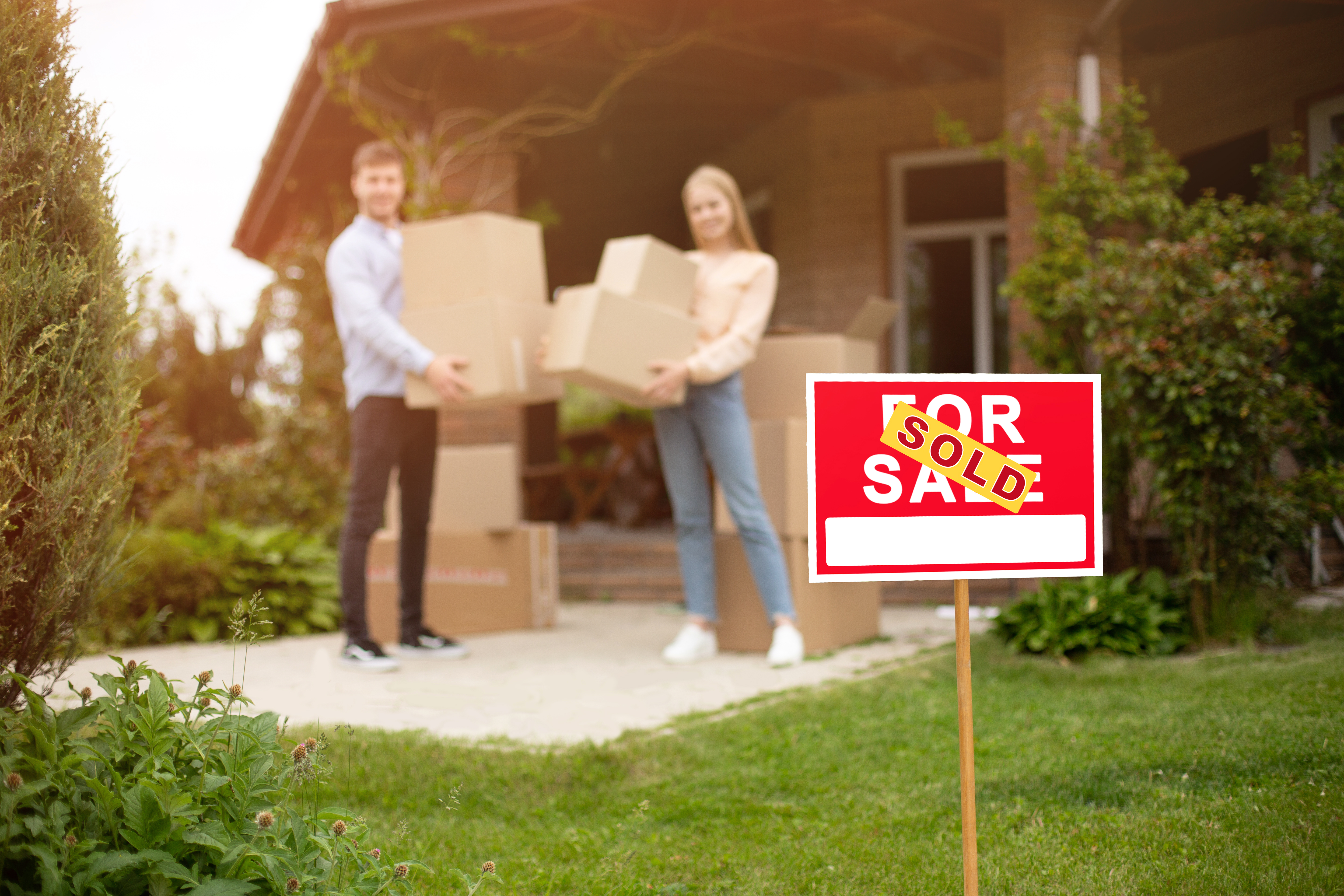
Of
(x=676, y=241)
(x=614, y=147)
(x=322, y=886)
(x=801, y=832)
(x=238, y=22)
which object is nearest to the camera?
(x=322, y=886)

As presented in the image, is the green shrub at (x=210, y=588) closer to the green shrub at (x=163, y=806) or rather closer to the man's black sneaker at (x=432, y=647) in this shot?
the man's black sneaker at (x=432, y=647)

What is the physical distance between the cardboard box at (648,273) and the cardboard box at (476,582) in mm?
1545

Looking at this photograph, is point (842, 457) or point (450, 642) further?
point (450, 642)

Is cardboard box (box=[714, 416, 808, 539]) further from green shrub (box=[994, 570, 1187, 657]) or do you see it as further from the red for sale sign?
the red for sale sign

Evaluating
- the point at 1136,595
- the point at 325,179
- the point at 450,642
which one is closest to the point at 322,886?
the point at 450,642

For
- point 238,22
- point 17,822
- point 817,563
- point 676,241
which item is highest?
point 676,241

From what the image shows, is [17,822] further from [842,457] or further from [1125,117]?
[1125,117]

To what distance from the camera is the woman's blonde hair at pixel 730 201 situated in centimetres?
436

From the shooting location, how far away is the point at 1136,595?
13.5ft

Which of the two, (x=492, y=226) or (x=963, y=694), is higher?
(x=492, y=226)

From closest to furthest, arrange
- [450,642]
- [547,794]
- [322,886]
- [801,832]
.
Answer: [322,886] < [801,832] < [547,794] < [450,642]

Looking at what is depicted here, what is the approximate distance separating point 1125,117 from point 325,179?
6.97 meters

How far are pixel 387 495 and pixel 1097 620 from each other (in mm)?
2851

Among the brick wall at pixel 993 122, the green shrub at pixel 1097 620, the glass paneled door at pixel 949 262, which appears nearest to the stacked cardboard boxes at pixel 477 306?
the green shrub at pixel 1097 620
